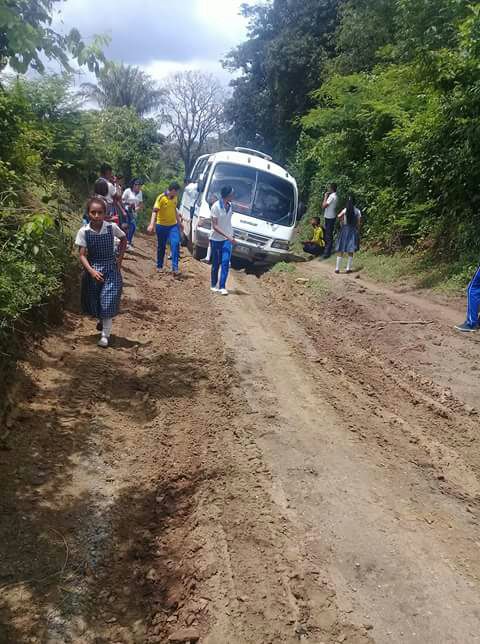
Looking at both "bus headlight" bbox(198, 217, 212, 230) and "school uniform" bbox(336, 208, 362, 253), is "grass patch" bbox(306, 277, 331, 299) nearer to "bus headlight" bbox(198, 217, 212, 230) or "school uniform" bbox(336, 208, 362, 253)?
"school uniform" bbox(336, 208, 362, 253)

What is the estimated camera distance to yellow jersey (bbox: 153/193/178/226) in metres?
10.3

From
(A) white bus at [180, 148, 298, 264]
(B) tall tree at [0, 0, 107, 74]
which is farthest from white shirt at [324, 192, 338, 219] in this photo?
(B) tall tree at [0, 0, 107, 74]

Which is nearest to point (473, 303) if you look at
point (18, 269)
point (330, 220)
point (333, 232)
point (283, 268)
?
point (283, 268)

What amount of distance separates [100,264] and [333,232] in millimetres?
9860

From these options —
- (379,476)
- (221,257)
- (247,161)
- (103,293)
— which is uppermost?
(247,161)

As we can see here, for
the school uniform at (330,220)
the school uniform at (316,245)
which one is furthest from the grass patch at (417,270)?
the school uniform at (316,245)

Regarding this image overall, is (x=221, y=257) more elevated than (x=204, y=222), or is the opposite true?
(x=204, y=222)

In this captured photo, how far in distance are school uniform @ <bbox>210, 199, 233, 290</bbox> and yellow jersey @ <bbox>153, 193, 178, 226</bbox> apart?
1.59 metres

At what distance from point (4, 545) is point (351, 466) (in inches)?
91.0

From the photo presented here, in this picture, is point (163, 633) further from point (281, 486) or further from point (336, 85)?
point (336, 85)

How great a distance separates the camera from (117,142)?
2253 cm

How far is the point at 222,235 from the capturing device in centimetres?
889

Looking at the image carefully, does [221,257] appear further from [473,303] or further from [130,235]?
[130,235]

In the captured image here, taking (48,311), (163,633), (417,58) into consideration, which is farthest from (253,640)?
(417,58)
